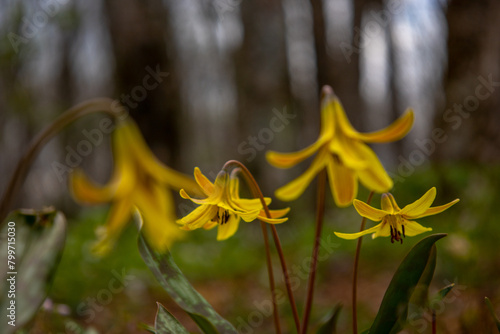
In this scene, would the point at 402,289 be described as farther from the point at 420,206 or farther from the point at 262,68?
the point at 262,68

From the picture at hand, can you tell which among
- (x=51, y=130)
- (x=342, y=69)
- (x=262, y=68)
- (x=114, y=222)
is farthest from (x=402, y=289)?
(x=342, y=69)

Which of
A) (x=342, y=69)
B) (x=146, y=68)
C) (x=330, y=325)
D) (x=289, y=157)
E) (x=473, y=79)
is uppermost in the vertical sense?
(x=289, y=157)

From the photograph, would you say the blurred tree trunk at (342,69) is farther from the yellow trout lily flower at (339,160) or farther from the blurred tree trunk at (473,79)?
the yellow trout lily flower at (339,160)

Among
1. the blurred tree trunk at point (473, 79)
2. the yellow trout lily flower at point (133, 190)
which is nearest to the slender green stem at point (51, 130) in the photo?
the yellow trout lily flower at point (133, 190)

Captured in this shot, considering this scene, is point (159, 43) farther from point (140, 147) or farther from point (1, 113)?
point (1, 113)

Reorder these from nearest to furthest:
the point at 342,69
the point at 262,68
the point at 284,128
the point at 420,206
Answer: the point at 420,206
the point at 262,68
the point at 284,128
the point at 342,69

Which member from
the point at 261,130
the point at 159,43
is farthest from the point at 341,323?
the point at 159,43

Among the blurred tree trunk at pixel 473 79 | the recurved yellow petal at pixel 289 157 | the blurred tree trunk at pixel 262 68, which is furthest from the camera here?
the blurred tree trunk at pixel 262 68
